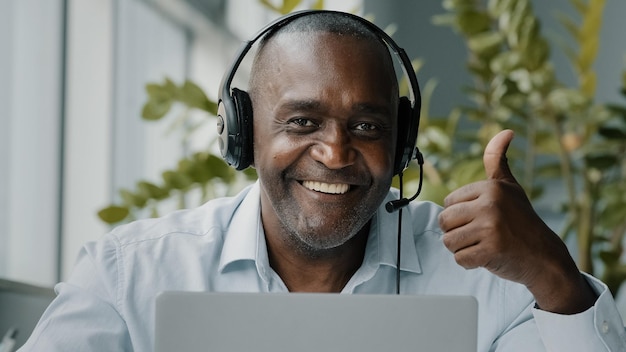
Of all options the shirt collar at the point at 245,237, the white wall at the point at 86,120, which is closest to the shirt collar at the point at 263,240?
the shirt collar at the point at 245,237

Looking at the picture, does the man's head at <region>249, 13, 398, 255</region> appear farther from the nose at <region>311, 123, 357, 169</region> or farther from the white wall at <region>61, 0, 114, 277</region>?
the white wall at <region>61, 0, 114, 277</region>

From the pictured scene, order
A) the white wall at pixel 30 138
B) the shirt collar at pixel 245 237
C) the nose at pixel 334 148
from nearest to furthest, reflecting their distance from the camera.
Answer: the nose at pixel 334 148 → the shirt collar at pixel 245 237 → the white wall at pixel 30 138

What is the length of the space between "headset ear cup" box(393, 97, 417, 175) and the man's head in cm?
3

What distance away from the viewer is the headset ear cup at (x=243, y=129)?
4.58ft

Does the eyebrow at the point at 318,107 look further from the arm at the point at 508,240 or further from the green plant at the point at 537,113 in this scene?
the green plant at the point at 537,113

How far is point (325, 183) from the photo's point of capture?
136cm

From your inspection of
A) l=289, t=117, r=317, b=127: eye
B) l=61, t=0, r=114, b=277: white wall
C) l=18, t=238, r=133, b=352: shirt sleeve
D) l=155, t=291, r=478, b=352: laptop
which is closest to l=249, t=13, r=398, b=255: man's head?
l=289, t=117, r=317, b=127: eye

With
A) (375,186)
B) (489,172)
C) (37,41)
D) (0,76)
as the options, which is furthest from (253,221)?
(37,41)

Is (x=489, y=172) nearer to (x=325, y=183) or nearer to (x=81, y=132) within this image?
(x=325, y=183)

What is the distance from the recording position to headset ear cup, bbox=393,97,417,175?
1426 mm

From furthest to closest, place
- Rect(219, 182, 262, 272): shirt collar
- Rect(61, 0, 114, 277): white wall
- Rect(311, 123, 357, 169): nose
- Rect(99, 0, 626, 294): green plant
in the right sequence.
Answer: Rect(99, 0, 626, 294): green plant → Rect(61, 0, 114, 277): white wall → Rect(219, 182, 262, 272): shirt collar → Rect(311, 123, 357, 169): nose

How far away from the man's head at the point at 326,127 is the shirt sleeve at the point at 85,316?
0.94 ft

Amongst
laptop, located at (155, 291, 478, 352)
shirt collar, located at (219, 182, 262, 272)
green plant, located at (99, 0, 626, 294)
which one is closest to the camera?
laptop, located at (155, 291, 478, 352)

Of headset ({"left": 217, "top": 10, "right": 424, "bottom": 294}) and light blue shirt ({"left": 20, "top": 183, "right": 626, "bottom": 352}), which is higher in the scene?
headset ({"left": 217, "top": 10, "right": 424, "bottom": 294})
